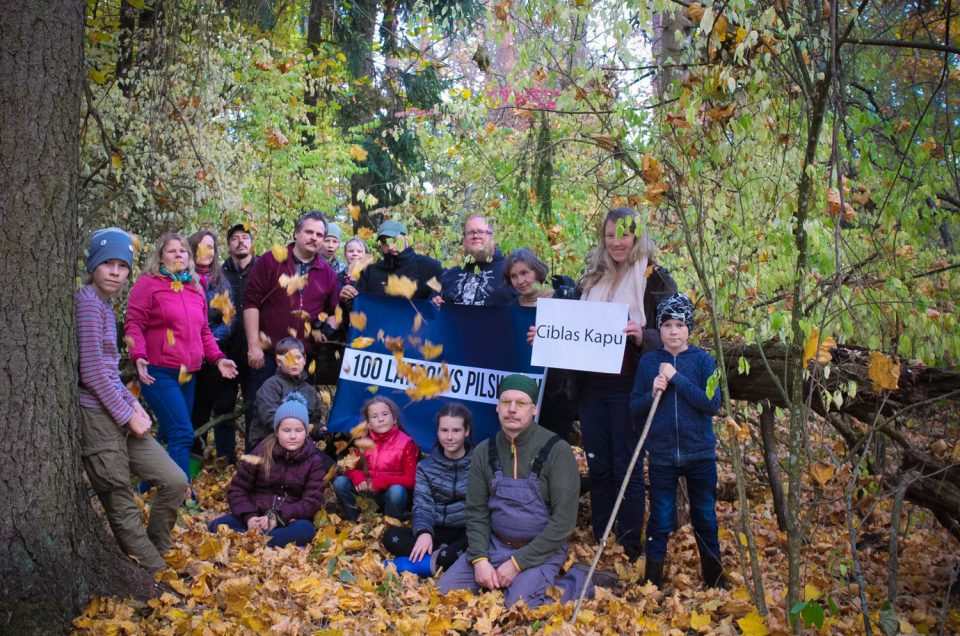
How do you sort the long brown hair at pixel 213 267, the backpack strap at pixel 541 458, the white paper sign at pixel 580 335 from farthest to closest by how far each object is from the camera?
the long brown hair at pixel 213 267 → the white paper sign at pixel 580 335 → the backpack strap at pixel 541 458

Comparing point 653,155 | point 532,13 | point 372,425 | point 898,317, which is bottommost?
point 372,425

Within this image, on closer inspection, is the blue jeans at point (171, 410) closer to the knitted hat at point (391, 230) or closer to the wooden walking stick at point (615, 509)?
the knitted hat at point (391, 230)

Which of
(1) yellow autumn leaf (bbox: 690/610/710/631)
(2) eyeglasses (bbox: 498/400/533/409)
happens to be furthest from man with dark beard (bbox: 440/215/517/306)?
(1) yellow autumn leaf (bbox: 690/610/710/631)

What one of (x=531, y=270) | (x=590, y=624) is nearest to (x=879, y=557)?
(x=590, y=624)

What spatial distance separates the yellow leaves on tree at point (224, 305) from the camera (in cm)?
674

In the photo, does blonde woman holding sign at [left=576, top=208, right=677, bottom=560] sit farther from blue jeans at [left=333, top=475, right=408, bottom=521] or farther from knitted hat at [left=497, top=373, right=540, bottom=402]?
blue jeans at [left=333, top=475, right=408, bottom=521]

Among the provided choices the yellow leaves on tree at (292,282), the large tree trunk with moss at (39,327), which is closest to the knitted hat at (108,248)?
the large tree trunk with moss at (39,327)

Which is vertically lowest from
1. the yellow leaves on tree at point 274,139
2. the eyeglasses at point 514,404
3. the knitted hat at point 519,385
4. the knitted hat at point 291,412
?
the knitted hat at point 291,412

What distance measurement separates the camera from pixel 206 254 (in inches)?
262

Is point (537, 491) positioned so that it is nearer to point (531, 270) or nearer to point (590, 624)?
point (590, 624)

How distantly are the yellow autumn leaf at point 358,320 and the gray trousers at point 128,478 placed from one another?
2.41m

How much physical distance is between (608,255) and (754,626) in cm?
245

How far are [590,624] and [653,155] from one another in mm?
2551

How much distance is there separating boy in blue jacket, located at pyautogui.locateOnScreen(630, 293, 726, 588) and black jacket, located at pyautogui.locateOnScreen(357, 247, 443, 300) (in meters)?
2.36
